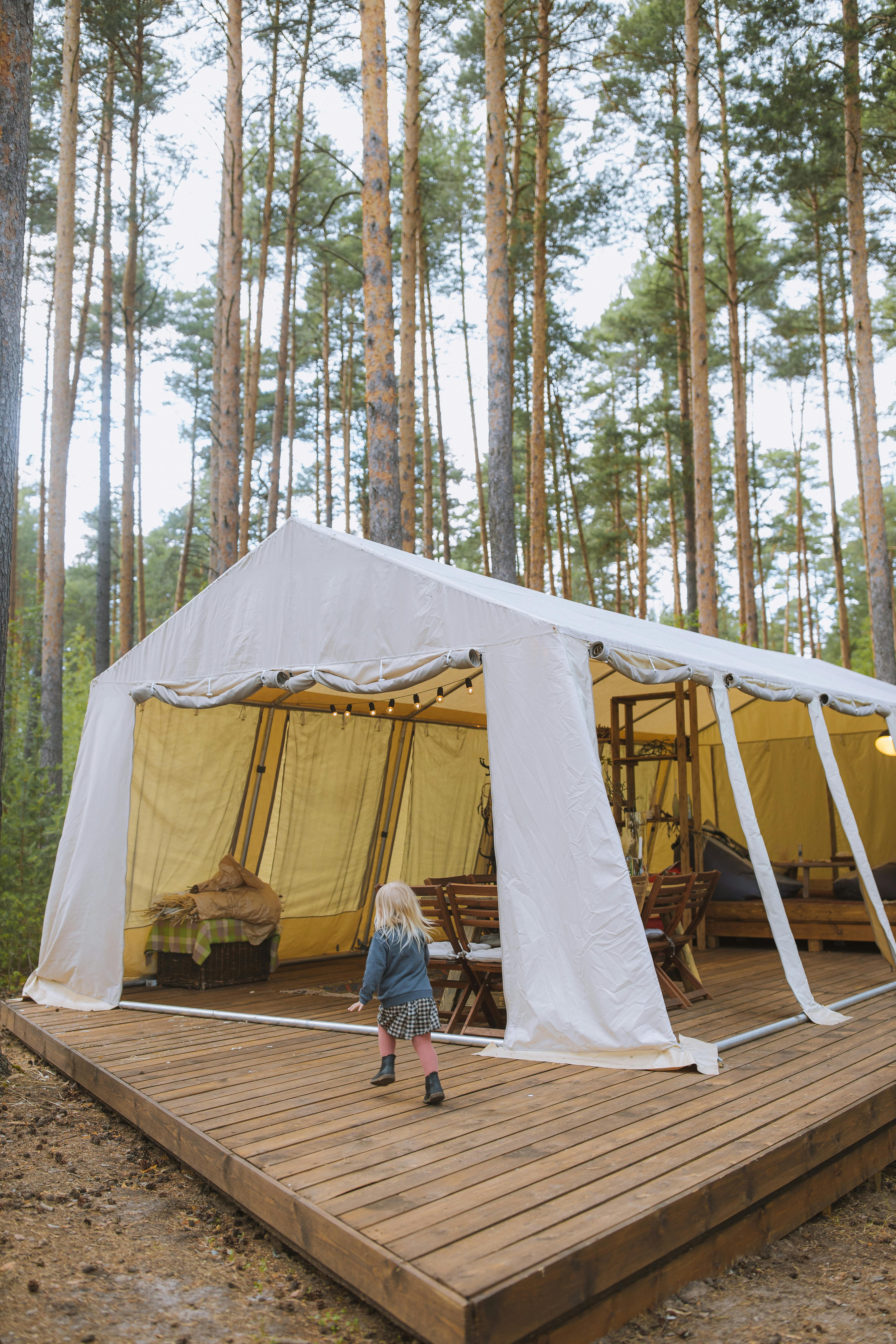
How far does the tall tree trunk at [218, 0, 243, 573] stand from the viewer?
31.8 feet

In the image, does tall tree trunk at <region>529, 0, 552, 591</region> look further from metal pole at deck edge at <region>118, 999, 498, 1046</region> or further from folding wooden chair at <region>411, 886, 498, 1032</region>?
metal pole at deck edge at <region>118, 999, 498, 1046</region>

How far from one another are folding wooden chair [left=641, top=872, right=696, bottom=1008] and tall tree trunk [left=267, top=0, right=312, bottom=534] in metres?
10.8

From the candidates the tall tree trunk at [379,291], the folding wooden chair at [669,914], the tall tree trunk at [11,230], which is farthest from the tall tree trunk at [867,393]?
the tall tree trunk at [11,230]

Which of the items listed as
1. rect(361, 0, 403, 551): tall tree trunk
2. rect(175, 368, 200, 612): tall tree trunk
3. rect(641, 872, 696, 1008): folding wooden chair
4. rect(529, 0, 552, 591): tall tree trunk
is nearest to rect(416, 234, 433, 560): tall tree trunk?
rect(529, 0, 552, 591): tall tree trunk

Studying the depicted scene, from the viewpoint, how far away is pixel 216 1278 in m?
2.86

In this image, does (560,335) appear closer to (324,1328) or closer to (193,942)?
(193,942)

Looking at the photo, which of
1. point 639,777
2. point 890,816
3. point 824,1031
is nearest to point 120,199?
point 639,777

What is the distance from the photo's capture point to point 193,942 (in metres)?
6.62

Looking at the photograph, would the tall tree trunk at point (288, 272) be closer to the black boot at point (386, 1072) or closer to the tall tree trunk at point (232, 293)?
the tall tree trunk at point (232, 293)

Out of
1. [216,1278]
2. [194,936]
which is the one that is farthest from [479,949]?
[216,1278]

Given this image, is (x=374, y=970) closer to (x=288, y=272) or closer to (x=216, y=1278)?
(x=216, y=1278)

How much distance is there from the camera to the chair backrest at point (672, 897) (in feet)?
17.0

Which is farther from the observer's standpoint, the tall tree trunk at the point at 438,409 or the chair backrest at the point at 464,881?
the tall tree trunk at the point at 438,409

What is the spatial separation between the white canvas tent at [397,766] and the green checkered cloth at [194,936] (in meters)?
0.15
